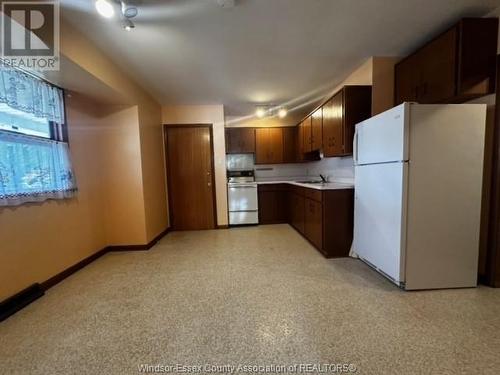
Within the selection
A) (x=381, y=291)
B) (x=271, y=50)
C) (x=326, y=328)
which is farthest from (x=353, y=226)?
(x=271, y=50)

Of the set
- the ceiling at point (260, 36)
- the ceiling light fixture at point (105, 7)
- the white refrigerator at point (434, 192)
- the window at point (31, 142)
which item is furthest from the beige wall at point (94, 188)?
the white refrigerator at point (434, 192)

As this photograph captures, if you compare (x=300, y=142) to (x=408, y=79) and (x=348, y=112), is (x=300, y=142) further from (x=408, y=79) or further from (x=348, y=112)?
(x=408, y=79)

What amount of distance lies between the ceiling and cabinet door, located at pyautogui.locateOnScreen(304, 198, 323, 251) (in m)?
1.80

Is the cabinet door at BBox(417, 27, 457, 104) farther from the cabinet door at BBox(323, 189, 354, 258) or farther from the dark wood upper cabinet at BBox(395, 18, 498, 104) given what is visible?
the cabinet door at BBox(323, 189, 354, 258)

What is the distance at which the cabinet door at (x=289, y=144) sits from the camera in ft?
16.3

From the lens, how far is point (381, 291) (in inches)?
78.3

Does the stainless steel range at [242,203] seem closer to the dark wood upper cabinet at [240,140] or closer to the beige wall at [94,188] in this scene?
the dark wood upper cabinet at [240,140]

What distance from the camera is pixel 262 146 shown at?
→ 16.3 ft

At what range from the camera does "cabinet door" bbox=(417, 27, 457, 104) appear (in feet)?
6.40

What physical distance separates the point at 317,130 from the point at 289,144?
140cm

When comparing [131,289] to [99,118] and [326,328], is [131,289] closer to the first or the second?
[326,328]

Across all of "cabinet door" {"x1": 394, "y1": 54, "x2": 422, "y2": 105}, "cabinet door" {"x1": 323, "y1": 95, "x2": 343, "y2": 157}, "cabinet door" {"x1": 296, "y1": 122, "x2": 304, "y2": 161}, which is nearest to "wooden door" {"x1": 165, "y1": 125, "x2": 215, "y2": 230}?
"cabinet door" {"x1": 296, "y1": 122, "x2": 304, "y2": 161}

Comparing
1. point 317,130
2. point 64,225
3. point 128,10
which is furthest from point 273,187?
point 128,10

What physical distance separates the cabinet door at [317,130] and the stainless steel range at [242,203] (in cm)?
139
